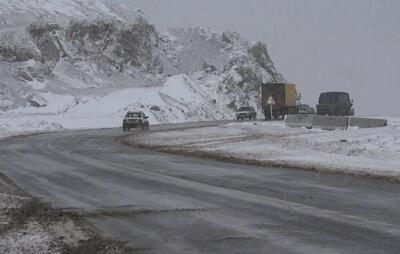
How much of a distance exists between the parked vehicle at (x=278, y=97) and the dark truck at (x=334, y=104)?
12.5 metres

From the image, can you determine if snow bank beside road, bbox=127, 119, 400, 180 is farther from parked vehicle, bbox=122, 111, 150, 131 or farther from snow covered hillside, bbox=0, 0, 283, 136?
snow covered hillside, bbox=0, 0, 283, 136

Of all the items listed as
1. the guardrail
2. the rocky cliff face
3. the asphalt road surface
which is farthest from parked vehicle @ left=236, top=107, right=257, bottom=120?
the asphalt road surface

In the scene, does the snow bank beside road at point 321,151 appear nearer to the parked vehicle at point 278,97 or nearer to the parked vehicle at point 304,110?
the parked vehicle at point 278,97

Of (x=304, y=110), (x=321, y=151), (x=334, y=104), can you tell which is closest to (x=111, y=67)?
(x=304, y=110)

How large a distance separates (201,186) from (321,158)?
863cm

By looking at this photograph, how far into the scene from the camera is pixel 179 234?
9.00m

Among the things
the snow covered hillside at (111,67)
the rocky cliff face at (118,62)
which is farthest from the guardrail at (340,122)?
the rocky cliff face at (118,62)

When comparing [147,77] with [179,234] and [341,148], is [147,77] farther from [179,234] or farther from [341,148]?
[179,234]

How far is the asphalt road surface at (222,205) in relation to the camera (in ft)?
27.7

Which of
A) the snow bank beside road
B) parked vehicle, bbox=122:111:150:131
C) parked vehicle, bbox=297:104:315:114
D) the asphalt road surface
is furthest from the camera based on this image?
parked vehicle, bbox=297:104:315:114

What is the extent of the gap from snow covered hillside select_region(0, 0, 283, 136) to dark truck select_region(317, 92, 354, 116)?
74.4ft

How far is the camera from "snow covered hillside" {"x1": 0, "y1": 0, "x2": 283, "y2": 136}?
78.2m

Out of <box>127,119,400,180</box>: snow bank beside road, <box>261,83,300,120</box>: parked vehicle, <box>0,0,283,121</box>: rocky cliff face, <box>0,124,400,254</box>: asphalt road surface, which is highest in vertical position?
<box>0,0,283,121</box>: rocky cliff face

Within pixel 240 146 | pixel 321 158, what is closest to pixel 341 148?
pixel 321 158
